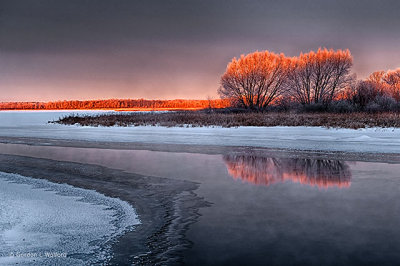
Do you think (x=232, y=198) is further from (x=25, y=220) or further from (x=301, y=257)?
(x=25, y=220)

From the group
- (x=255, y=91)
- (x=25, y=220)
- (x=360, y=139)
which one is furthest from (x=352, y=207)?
(x=255, y=91)

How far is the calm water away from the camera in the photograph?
4035 mm

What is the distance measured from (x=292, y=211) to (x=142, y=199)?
270 cm

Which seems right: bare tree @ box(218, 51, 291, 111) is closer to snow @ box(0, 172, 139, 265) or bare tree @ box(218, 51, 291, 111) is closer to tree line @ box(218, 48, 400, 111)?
tree line @ box(218, 48, 400, 111)

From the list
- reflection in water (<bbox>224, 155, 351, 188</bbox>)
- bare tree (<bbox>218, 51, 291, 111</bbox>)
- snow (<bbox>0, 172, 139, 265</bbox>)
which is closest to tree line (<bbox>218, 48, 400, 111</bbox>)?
bare tree (<bbox>218, 51, 291, 111</bbox>)

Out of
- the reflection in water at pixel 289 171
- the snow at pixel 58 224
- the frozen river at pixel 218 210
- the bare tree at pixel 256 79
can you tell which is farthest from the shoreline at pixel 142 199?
the bare tree at pixel 256 79

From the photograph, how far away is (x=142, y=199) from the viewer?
21.3 ft

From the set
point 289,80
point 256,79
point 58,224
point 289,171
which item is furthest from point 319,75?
point 58,224

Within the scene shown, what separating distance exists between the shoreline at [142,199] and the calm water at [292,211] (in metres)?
0.26

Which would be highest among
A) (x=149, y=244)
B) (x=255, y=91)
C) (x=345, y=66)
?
(x=345, y=66)

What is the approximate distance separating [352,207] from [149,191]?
12.4 ft

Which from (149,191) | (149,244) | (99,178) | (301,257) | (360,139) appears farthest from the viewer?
(360,139)

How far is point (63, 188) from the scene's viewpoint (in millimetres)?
7273

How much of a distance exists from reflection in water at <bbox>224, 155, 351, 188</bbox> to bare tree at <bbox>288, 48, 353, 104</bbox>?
34914 millimetres
